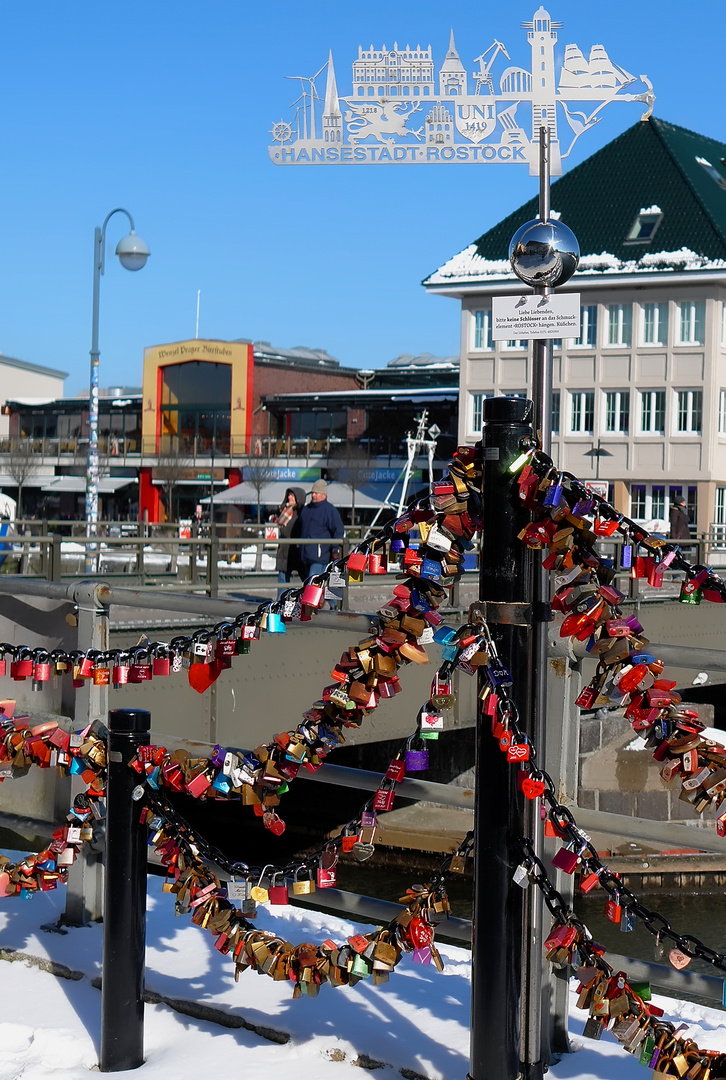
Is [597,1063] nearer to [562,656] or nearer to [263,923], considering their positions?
[562,656]

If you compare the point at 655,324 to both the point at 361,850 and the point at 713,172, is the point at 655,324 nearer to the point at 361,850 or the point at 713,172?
the point at 713,172

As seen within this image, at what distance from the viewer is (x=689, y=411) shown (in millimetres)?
51719

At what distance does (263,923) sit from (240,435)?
66.4 m

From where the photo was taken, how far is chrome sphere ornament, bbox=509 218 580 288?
3473mm

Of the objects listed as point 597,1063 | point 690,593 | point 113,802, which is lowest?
point 597,1063

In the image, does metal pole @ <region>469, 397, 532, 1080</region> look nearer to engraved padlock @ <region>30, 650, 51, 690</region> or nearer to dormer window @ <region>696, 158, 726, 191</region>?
engraved padlock @ <region>30, 650, 51, 690</region>

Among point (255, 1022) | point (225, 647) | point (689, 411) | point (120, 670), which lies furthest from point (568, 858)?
point (689, 411)

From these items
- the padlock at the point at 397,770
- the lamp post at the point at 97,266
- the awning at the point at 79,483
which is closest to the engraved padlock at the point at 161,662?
the padlock at the point at 397,770

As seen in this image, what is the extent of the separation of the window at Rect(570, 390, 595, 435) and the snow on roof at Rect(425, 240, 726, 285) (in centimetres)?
512

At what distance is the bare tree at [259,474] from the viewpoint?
6456 centimetres

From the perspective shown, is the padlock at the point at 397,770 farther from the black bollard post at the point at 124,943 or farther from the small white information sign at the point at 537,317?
the small white information sign at the point at 537,317

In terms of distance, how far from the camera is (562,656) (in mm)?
3652

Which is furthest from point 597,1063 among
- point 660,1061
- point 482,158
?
point 482,158

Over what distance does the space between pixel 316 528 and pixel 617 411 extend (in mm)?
39796
